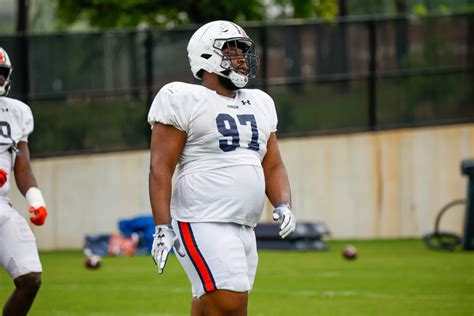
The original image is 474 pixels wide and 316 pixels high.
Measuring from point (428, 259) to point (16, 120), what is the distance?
28.4 ft

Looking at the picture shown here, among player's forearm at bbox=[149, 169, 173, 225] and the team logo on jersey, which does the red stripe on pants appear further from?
the team logo on jersey

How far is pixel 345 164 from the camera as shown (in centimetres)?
2102

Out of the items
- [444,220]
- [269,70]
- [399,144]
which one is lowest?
[444,220]

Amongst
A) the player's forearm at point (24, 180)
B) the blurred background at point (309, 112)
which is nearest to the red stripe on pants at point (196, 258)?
the player's forearm at point (24, 180)

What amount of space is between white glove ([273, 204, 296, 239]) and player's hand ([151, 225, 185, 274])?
656mm

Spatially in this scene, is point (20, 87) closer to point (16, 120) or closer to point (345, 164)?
point (345, 164)

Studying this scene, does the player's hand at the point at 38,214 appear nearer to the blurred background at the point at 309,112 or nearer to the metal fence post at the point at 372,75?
the blurred background at the point at 309,112

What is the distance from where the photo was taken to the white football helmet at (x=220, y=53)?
7.27 m

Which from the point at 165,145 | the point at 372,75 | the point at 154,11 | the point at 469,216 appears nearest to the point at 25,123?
the point at 165,145

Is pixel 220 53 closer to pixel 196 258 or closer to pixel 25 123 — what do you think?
pixel 196 258

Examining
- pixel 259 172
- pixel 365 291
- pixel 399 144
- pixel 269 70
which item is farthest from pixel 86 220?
pixel 259 172

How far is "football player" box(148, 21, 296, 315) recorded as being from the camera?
22.9 ft

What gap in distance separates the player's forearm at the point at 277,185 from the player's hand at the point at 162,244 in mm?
771

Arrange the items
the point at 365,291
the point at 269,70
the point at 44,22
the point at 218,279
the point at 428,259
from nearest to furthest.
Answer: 1. the point at 218,279
2. the point at 365,291
3. the point at 428,259
4. the point at 269,70
5. the point at 44,22
